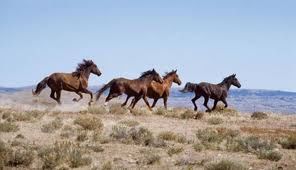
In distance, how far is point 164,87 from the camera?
34156 mm

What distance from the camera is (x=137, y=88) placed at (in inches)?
1214

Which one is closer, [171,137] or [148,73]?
[171,137]

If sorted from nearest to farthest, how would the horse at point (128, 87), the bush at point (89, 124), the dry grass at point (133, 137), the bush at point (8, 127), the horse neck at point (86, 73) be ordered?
the dry grass at point (133, 137) → the bush at point (8, 127) → the bush at point (89, 124) → the horse at point (128, 87) → the horse neck at point (86, 73)

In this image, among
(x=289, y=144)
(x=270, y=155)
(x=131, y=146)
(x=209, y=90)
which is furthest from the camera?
(x=209, y=90)

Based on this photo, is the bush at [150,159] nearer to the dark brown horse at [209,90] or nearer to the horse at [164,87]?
the horse at [164,87]

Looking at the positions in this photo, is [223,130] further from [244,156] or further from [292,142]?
[244,156]

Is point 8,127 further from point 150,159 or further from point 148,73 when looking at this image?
point 148,73

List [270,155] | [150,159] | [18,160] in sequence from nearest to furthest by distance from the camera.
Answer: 1. [18,160]
2. [150,159]
3. [270,155]

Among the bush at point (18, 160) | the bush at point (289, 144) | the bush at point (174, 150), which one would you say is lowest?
the bush at point (18, 160)

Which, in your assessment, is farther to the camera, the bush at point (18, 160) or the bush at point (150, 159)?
the bush at point (150, 159)

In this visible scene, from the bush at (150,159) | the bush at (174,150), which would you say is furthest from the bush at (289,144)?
the bush at (150,159)

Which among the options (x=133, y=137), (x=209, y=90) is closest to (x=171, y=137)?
(x=133, y=137)

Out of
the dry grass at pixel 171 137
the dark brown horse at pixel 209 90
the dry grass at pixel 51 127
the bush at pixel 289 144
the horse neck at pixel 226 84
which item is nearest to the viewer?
the bush at pixel 289 144

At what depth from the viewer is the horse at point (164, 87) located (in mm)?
33500
